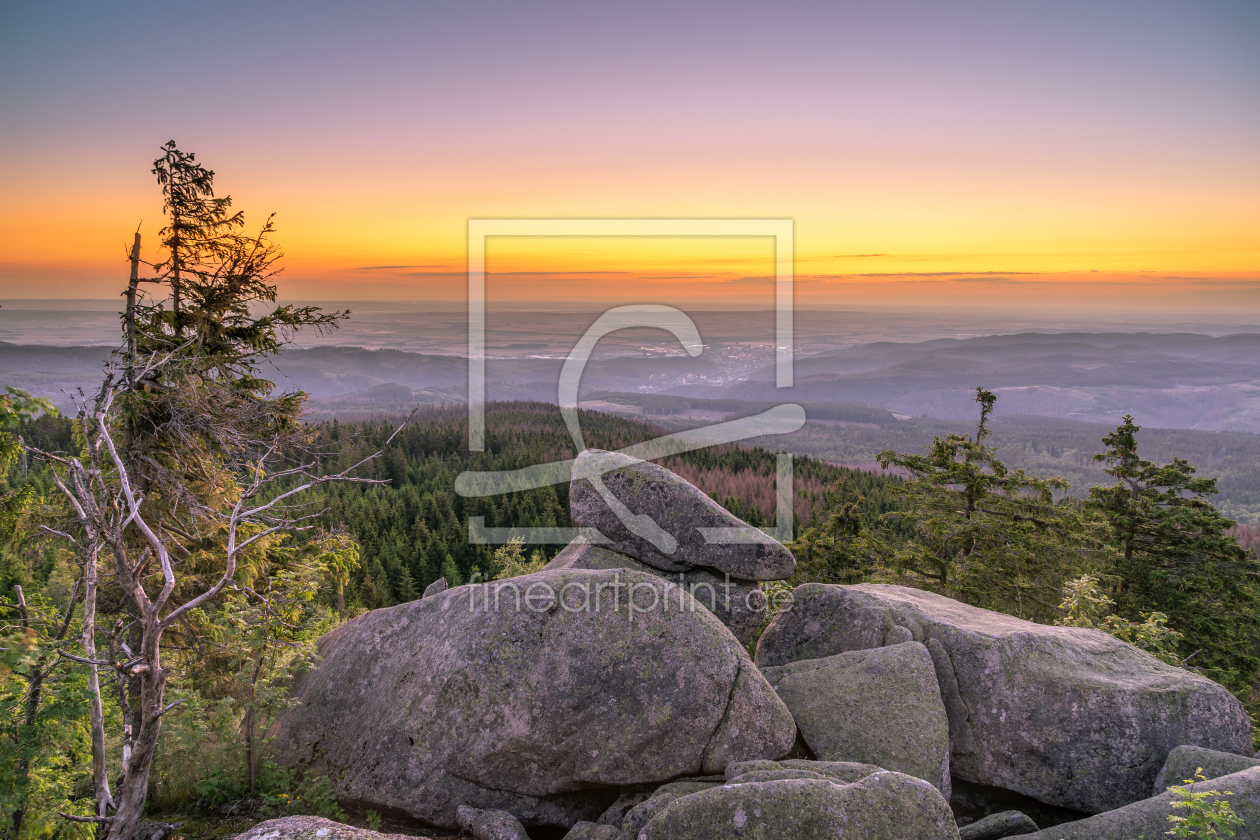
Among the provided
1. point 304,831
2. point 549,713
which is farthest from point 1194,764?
point 304,831

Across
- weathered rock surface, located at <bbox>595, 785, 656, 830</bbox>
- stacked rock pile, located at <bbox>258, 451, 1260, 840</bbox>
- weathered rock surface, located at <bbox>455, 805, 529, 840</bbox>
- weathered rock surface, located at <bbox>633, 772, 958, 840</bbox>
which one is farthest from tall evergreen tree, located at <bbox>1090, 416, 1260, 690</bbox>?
weathered rock surface, located at <bbox>455, 805, 529, 840</bbox>

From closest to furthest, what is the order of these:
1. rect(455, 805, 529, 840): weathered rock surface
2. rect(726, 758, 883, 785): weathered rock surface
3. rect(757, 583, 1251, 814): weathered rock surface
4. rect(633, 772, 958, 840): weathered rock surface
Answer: rect(633, 772, 958, 840): weathered rock surface < rect(726, 758, 883, 785): weathered rock surface < rect(455, 805, 529, 840): weathered rock surface < rect(757, 583, 1251, 814): weathered rock surface

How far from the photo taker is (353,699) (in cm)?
1242

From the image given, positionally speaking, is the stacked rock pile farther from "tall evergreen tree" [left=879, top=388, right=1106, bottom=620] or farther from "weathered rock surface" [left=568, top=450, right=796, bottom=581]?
"tall evergreen tree" [left=879, top=388, right=1106, bottom=620]

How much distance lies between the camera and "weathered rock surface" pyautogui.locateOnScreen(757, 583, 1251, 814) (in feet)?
37.8

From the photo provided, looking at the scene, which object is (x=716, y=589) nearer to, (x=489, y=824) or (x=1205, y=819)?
(x=489, y=824)

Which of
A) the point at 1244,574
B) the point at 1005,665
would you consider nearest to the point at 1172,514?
the point at 1244,574

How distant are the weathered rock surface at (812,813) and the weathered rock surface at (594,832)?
56.8 inches

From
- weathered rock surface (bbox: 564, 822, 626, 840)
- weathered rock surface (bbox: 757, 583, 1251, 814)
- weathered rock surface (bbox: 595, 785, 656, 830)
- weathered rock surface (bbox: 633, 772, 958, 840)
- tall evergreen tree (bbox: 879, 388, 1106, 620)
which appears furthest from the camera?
tall evergreen tree (bbox: 879, 388, 1106, 620)

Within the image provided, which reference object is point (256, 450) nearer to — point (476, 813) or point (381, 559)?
point (476, 813)

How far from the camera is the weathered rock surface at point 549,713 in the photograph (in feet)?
35.3

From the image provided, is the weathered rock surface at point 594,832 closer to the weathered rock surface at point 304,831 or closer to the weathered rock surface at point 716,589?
the weathered rock surface at point 304,831

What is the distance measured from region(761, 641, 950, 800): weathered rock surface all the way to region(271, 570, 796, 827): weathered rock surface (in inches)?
39.4

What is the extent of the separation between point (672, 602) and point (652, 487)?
561cm
